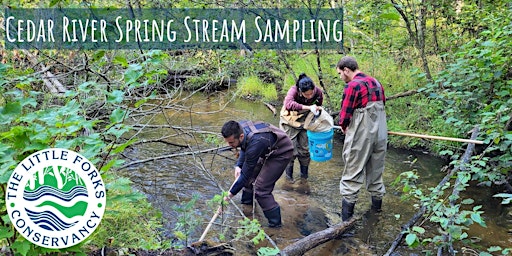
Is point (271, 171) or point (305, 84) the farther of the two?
point (305, 84)

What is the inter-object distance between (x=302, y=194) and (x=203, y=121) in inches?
165

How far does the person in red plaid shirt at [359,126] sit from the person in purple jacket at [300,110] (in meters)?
0.86

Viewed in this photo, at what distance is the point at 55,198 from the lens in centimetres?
230

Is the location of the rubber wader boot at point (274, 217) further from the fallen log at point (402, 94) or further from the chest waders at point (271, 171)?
the fallen log at point (402, 94)

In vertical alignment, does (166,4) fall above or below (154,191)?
above

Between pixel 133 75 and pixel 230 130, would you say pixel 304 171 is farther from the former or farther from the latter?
pixel 133 75

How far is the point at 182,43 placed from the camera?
6.66 metres

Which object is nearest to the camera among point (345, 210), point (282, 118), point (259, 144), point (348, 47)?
point (259, 144)

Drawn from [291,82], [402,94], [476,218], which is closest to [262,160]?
[476,218]

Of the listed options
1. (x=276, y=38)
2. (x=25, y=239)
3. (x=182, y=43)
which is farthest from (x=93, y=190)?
(x=276, y=38)

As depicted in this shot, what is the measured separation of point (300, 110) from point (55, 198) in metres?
3.79

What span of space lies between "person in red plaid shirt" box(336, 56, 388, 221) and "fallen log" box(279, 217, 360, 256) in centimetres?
26

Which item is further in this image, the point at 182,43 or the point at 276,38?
the point at 276,38

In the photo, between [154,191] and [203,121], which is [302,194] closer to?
[154,191]
